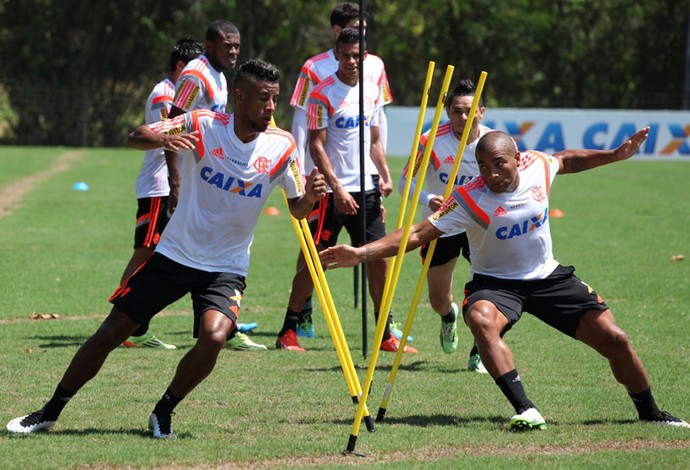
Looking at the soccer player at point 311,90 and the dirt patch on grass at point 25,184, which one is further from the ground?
the soccer player at point 311,90

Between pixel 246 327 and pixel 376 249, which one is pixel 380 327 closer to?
pixel 376 249

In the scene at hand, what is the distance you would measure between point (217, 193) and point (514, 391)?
205 centimetres

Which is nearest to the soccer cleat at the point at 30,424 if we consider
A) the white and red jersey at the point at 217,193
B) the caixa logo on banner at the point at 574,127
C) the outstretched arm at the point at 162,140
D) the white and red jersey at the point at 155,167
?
the white and red jersey at the point at 217,193

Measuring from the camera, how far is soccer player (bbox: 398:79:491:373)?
841 centimetres

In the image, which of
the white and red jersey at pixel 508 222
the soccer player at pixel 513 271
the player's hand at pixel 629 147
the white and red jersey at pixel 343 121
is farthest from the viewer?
the white and red jersey at pixel 343 121

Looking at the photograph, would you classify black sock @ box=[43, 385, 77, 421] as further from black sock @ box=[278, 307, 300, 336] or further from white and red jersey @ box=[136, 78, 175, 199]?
white and red jersey @ box=[136, 78, 175, 199]

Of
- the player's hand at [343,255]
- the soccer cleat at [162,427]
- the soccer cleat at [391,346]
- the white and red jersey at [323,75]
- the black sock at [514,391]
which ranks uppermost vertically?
the white and red jersey at [323,75]

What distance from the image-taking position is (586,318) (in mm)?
6840

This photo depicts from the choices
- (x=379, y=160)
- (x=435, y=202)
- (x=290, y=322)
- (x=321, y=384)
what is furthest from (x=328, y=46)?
(x=321, y=384)

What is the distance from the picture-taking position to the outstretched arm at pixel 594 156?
718 centimetres

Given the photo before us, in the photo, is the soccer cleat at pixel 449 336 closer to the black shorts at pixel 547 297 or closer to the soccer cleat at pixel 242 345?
the soccer cleat at pixel 242 345

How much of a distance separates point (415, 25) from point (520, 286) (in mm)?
32693

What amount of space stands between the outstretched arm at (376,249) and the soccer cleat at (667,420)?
1.69 meters

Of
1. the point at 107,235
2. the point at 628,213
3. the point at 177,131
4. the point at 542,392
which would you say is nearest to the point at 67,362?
the point at 177,131
